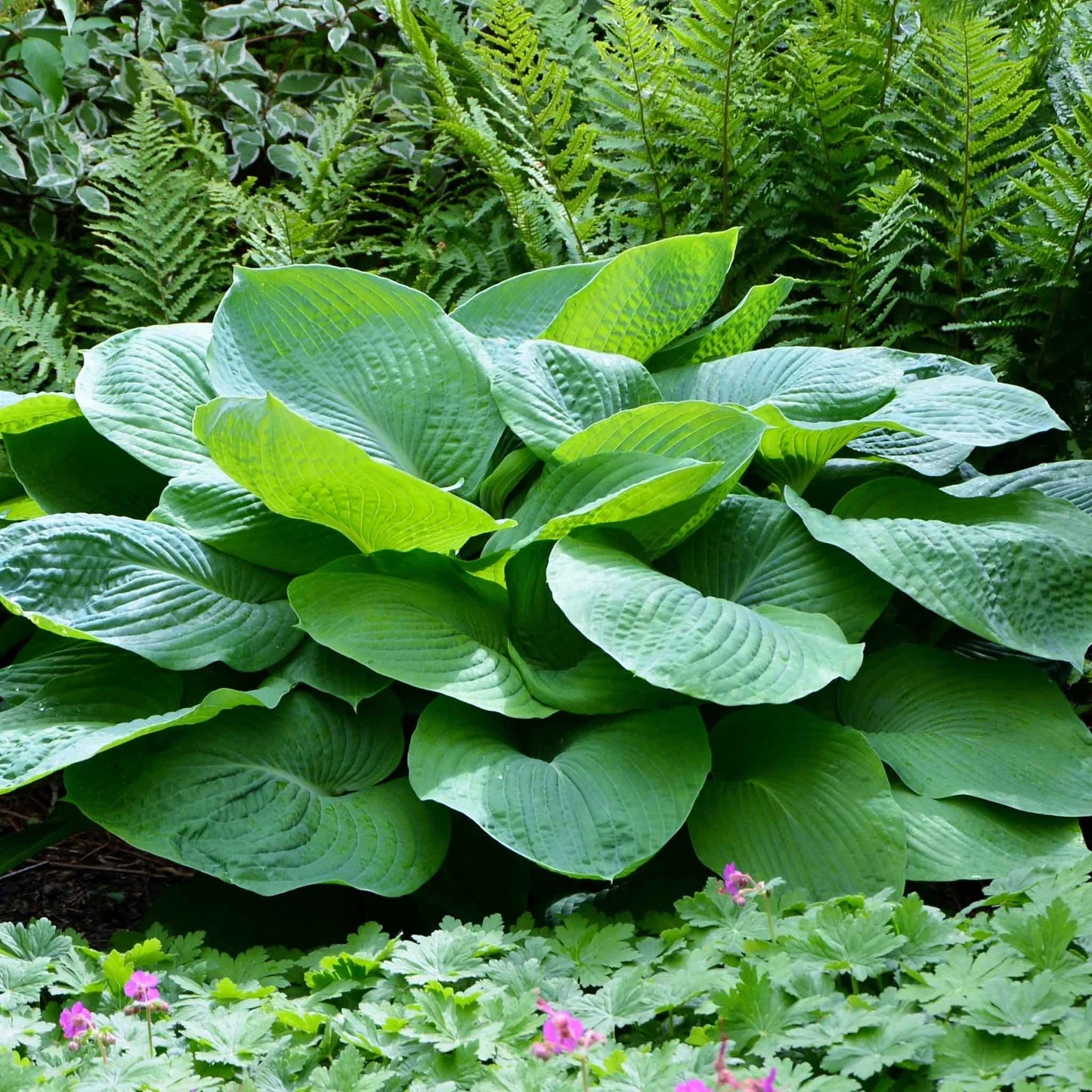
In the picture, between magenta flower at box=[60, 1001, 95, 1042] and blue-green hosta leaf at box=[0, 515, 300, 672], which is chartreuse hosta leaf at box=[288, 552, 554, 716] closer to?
blue-green hosta leaf at box=[0, 515, 300, 672]

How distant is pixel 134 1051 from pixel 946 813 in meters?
1.02

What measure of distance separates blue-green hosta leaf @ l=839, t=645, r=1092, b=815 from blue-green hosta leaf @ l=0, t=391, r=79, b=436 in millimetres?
1278

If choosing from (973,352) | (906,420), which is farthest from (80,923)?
(973,352)

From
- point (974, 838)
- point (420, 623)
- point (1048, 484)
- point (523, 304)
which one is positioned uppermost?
point (523, 304)

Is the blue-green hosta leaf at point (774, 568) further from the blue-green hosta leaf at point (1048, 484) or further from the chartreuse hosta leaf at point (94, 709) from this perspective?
the chartreuse hosta leaf at point (94, 709)

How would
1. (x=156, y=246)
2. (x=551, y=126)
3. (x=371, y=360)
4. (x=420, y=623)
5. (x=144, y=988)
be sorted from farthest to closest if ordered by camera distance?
(x=156, y=246) < (x=551, y=126) < (x=371, y=360) < (x=420, y=623) < (x=144, y=988)

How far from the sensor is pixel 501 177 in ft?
7.76

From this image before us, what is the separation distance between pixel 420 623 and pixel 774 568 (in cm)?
53

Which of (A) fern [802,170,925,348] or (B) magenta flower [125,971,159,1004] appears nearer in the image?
(B) magenta flower [125,971,159,1004]

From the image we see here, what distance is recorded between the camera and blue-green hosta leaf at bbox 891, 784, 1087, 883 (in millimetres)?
1442

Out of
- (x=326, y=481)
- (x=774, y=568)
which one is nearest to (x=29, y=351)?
(x=326, y=481)

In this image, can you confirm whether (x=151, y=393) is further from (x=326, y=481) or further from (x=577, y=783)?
(x=577, y=783)

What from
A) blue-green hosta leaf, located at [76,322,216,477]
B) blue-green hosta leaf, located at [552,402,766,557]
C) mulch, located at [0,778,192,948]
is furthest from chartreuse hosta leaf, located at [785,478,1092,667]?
mulch, located at [0,778,192,948]

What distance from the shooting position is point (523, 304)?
2.06 meters
